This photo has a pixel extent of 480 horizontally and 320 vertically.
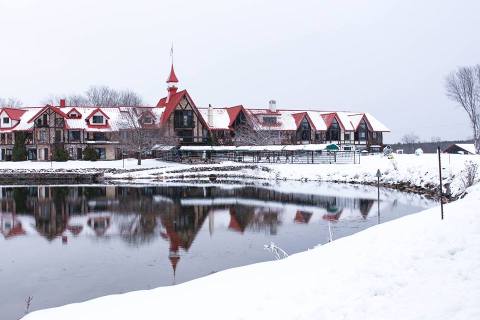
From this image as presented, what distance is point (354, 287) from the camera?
8945 mm

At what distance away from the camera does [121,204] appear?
A: 3256 cm

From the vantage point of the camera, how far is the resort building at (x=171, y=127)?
68688 millimetres

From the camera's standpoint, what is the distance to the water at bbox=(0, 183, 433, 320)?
1409cm

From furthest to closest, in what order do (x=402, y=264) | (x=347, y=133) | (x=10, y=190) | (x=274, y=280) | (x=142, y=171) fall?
(x=347, y=133) < (x=142, y=171) < (x=10, y=190) < (x=274, y=280) < (x=402, y=264)

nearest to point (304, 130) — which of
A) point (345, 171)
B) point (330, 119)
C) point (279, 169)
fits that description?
point (330, 119)

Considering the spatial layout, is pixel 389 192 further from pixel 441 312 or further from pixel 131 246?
pixel 441 312

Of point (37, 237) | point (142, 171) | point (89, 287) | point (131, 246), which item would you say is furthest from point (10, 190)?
point (89, 287)

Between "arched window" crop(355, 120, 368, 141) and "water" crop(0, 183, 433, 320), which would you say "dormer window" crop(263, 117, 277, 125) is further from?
"water" crop(0, 183, 433, 320)

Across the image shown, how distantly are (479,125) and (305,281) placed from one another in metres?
56.8

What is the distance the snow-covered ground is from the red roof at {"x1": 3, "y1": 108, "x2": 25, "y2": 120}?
68194 millimetres

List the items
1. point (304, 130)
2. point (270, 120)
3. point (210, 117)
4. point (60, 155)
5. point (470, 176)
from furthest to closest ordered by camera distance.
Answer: point (270, 120), point (304, 130), point (210, 117), point (60, 155), point (470, 176)

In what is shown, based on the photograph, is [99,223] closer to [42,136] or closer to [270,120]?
[42,136]

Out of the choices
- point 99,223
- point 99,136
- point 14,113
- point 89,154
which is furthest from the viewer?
point 14,113

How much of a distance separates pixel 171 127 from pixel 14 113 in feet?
77.7
